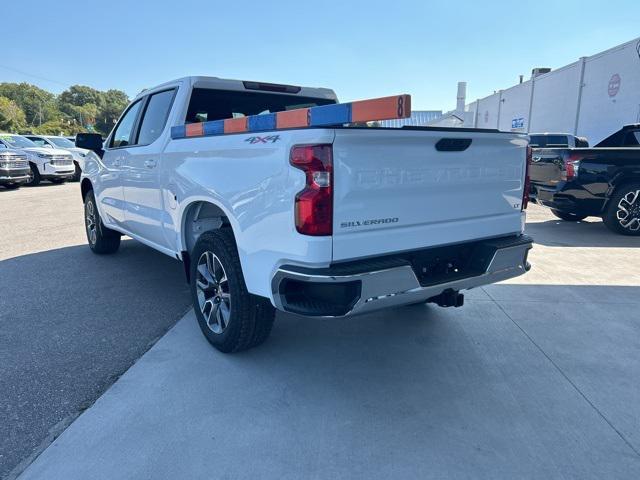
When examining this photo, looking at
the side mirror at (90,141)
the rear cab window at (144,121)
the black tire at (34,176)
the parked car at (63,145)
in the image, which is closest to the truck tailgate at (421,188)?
the rear cab window at (144,121)

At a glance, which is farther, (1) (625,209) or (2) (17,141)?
(2) (17,141)

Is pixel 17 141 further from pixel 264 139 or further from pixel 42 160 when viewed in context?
pixel 264 139

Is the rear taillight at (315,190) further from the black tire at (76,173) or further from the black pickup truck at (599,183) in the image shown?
the black tire at (76,173)

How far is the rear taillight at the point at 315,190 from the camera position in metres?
2.45

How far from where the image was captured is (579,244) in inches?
286

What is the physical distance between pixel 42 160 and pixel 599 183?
17.5 meters

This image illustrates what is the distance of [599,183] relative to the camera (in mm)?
7672

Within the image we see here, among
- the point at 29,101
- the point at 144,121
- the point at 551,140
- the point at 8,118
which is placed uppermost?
the point at 29,101

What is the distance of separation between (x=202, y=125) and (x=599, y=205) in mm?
7110

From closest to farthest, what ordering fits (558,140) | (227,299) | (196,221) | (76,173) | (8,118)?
(227,299)
(196,221)
(558,140)
(76,173)
(8,118)

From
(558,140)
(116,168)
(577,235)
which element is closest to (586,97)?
(558,140)

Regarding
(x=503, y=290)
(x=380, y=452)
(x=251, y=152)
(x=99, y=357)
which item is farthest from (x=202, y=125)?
(x=503, y=290)

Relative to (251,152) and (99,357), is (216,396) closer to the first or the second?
(99,357)

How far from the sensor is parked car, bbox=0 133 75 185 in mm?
16828
